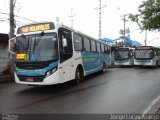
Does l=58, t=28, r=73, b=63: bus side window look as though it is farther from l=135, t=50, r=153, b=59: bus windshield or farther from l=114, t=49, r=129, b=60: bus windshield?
l=114, t=49, r=129, b=60: bus windshield

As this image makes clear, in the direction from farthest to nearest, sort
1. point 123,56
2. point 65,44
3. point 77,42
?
point 123,56 < point 77,42 < point 65,44

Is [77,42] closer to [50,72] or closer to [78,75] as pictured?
[78,75]

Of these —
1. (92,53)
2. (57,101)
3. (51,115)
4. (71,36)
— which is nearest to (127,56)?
(92,53)

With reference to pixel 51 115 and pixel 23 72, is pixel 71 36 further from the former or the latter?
pixel 51 115

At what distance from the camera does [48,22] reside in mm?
11430

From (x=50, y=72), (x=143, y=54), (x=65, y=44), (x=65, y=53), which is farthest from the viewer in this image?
(x=143, y=54)

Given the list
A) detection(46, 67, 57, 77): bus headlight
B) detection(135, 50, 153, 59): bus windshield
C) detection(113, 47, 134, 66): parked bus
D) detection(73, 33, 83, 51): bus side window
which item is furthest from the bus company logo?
detection(113, 47, 134, 66): parked bus

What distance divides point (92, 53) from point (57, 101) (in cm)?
815

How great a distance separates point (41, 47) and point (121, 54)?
21326 mm

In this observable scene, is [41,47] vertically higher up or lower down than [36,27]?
lower down

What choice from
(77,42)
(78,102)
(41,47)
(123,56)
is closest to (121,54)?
(123,56)

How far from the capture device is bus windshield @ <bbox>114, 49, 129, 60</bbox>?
3089 cm

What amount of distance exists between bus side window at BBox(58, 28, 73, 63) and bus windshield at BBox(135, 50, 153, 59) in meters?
17.8

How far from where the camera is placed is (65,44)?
11.4 m
